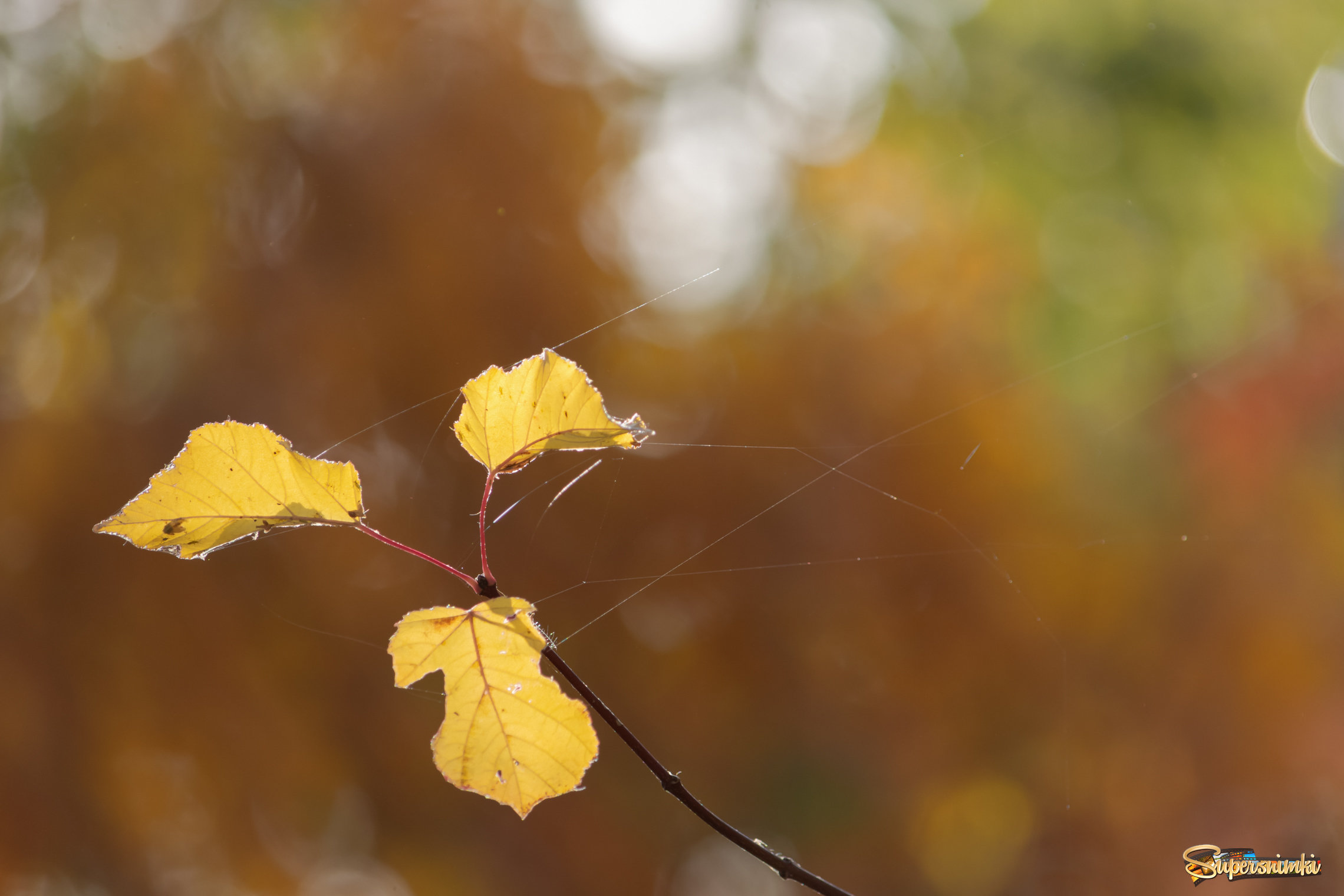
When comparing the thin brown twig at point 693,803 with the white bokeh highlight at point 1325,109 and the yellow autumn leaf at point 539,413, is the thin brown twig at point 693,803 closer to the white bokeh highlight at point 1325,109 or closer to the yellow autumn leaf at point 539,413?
the yellow autumn leaf at point 539,413

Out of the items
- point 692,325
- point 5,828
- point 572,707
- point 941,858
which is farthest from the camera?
point 941,858

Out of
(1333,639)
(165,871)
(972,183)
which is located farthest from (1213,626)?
(165,871)

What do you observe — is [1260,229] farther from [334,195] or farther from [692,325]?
[334,195]

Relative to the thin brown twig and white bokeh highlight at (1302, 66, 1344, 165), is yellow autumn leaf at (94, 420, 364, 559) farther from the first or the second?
white bokeh highlight at (1302, 66, 1344, 165)

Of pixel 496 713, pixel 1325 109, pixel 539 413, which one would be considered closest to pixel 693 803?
pixel 496 713

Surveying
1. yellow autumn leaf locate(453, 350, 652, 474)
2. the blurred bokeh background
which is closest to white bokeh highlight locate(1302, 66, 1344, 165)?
the blurred bokeh background

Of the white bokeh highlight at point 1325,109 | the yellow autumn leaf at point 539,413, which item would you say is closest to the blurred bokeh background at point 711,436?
the white bokeh highlight at point 1325,109
